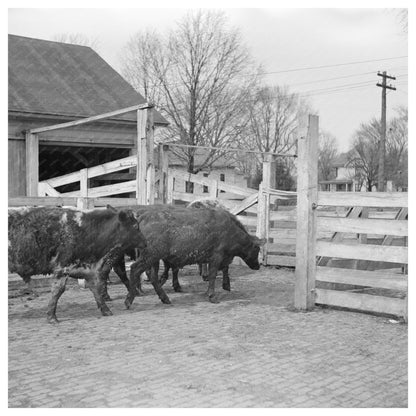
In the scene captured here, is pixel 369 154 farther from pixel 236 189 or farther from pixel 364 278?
pixel 364 278

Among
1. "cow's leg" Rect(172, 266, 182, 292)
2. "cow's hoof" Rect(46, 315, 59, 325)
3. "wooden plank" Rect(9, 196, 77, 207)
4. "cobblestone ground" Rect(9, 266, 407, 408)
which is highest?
"wooden plank" Rect(9, 196, 77, 207)

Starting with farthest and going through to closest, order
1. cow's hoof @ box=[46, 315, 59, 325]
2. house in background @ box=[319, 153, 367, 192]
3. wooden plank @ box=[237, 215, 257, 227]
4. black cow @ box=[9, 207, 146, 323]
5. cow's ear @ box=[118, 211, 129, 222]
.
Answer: house in background @ box=[319, 153, 367, 192] < wooden plank @ box=[237, 215, 257, 227] < cow's ear @ box=[118, 211, 129, 222] < cow's hoof @ box=[46, 315, 59, 325] < black cow @ box=[9, 207, 146, 323]

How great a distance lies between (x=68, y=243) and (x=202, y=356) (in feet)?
8.58

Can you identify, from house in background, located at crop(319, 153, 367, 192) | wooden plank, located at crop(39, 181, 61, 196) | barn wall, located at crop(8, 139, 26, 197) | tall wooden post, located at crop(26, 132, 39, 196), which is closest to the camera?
wooden plank, located at crop(39, 181, 61, 196)

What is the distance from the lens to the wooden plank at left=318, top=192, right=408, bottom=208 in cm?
764

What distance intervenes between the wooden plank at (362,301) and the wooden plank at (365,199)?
3.96 ft

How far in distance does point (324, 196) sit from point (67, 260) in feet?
11.8

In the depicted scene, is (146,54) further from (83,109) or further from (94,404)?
(94,404)

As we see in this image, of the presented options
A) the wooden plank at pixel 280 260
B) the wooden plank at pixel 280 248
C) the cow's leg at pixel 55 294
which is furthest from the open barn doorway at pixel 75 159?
the cow's leg at pixel 55 294

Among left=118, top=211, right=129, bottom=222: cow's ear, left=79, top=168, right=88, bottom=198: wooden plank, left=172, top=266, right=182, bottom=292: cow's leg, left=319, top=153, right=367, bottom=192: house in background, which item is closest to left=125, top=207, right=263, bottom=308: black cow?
left=118, top=211, right=129, bottom=222: cow's ear

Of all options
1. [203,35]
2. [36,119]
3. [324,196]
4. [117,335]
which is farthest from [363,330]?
[36,119]

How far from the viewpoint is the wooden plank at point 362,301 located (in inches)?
296

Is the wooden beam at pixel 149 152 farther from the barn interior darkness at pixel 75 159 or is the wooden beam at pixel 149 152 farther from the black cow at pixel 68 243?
the barn interior darkness at pixel 75 159

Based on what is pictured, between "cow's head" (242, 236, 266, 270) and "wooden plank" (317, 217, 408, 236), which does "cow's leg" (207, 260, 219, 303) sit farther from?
"wooden plank" (317, 217, 408, 236)
